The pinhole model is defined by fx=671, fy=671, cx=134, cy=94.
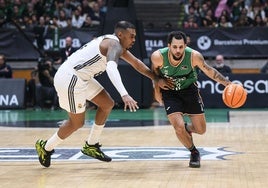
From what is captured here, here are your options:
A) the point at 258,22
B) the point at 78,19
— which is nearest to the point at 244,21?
the point at 258,22

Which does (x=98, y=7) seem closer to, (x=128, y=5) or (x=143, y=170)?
(x=128, y=5)

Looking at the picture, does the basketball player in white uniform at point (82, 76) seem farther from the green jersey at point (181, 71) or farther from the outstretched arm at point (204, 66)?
the outstretched arm at point (204, 66)

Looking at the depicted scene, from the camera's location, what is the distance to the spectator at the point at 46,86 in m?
18.9

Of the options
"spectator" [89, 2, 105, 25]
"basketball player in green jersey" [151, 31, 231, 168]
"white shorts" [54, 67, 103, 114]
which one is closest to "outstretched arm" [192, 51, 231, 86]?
"basketball player in green jersey" [151, 31, 231, 168]

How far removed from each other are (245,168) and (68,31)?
44.0 feet

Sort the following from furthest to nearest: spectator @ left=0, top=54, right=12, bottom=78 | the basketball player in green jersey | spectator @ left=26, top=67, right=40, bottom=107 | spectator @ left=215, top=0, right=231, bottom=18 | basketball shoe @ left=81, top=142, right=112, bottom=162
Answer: spectator @ left=215, top=0, right=231, bottom=18 < spectator @ left=26, top=67, right=40, bottom=107 < spectator @ left=0, top=54, right=12, bottom=78 < basketball shoe @ left=81, top=142, right=112, bottom=162 < the basketball player in green jersey

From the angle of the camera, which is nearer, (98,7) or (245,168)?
(245,168)

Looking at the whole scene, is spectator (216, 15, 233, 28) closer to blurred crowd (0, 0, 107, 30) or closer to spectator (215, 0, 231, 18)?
spectator (215, 0, 231, 18)

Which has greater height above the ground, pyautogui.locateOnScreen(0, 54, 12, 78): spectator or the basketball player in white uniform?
the basketball player in white uniform

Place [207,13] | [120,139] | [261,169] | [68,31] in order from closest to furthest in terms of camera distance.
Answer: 1. [261,169]
2. [120,139]
3. [68,31]
4. [207,13]

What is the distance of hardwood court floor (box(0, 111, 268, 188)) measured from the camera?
7254mm

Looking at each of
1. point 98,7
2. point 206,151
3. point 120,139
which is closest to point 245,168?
point 206,151

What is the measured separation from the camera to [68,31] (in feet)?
68.4

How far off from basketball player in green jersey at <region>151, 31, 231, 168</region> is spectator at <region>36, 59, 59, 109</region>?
1033 centimetres
